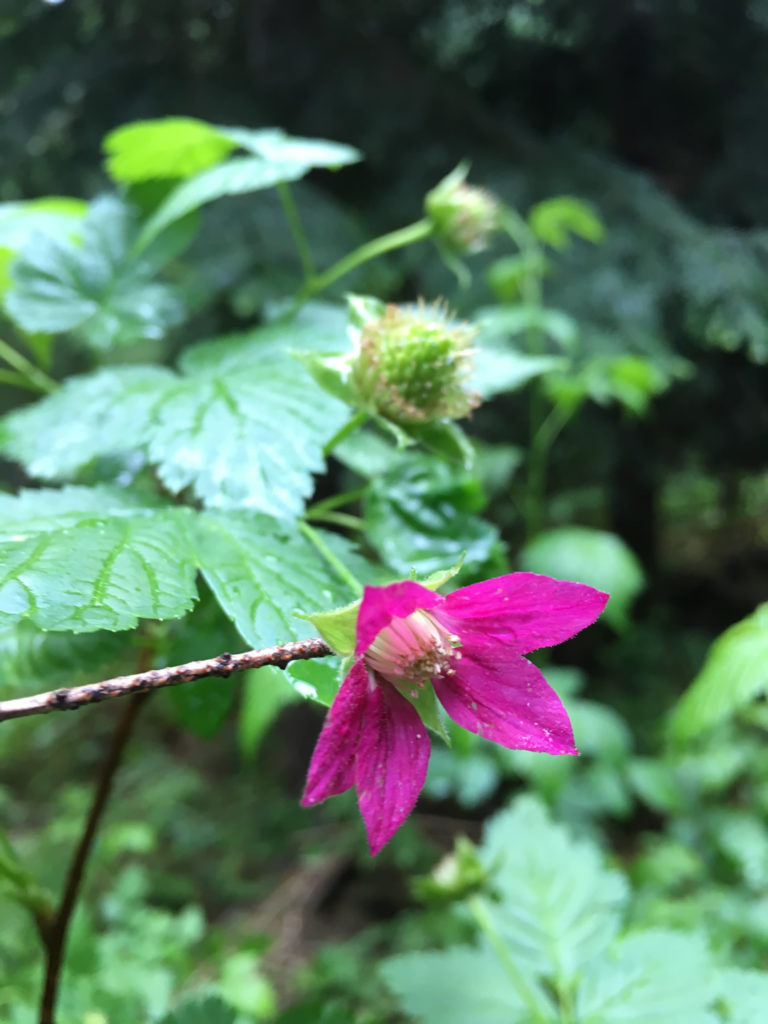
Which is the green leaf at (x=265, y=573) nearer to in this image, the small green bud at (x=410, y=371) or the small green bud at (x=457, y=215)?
the small green bud at (x=410, y=371)

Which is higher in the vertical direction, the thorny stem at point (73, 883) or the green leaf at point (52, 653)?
the green leaf at point (52, 653)

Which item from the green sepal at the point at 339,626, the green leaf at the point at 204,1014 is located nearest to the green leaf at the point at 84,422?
the green sepal at the point at 339,626

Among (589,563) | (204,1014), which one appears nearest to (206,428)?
(204,1014)

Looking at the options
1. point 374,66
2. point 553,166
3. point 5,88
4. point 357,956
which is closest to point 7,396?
point 5,88

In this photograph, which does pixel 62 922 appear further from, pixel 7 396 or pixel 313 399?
pixel 7 396

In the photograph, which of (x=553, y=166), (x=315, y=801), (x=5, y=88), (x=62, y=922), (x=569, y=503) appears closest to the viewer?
(x=315, y=801)

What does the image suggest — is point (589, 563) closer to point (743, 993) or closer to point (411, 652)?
point (743, 993)

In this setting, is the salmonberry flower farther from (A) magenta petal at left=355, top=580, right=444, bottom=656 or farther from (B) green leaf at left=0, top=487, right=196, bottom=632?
(B) green leaf at left=0, top=487, right=196, bottom=632
